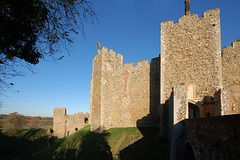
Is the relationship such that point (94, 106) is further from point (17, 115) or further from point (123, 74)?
point (17, 115)

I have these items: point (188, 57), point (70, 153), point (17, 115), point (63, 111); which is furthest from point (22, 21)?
point (17, 115)

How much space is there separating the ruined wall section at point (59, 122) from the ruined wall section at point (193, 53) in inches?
774

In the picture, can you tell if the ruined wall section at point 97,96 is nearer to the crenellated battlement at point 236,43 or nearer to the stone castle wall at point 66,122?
the stone castle wall at point 66,122

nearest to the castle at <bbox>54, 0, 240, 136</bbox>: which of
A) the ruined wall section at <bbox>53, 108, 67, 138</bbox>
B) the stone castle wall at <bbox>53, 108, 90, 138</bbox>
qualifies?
the stone castle wall at <bbox>53, 108, 90, 138</bbox>

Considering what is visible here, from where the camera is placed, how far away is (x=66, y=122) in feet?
90.5

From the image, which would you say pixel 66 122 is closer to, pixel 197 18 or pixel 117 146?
pixel 117 146

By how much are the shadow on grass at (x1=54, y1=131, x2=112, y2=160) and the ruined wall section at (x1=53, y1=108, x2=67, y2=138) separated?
10484 millimetres

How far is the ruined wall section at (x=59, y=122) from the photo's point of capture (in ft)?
88.6

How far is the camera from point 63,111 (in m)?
27.7

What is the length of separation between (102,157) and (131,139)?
9.04 feet

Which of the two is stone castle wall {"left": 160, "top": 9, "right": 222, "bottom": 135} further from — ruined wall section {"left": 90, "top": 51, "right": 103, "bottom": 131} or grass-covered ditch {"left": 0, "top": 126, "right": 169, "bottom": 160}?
ruined wall section {"left": 90, "top": 51, "right": 103, "bottom": 131}

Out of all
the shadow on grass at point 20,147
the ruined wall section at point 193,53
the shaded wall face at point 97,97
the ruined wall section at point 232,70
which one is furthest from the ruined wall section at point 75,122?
the ruined wall section at point 232,70

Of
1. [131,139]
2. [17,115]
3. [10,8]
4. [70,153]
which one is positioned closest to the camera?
[10,8]

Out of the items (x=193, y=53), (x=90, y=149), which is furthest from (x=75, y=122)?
(x=193, y=53)
